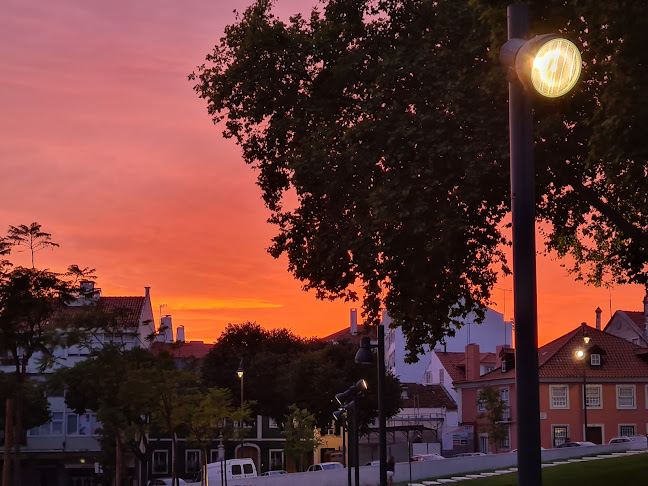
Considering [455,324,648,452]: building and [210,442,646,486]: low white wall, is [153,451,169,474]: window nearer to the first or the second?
[455,324,648,452]: building

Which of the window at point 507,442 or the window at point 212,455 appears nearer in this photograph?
the window at point 507,442

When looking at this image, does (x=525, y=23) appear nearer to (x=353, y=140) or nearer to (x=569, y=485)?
(x=353, y=140)

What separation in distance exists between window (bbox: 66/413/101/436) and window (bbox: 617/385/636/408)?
45.1 meters

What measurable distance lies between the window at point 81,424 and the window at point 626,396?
148ft

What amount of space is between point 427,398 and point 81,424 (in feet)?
112

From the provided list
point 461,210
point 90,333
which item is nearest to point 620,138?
point 461,210

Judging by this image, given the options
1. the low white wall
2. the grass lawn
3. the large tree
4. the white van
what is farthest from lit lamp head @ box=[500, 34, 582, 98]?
the white van

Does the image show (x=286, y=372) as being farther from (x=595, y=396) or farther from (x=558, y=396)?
(x=595, y=396)

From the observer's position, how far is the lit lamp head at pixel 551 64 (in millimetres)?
5918

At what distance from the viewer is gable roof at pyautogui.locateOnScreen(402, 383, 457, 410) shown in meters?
99.6

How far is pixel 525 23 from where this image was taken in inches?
258

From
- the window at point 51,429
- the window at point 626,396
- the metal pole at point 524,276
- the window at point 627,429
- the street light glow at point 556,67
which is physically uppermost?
the street light glow at point 556,67

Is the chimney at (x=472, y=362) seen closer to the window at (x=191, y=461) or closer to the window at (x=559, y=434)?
the window at (x=559, y=434)

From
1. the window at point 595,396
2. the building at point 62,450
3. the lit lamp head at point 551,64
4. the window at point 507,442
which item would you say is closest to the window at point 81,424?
the building at point 62,450
